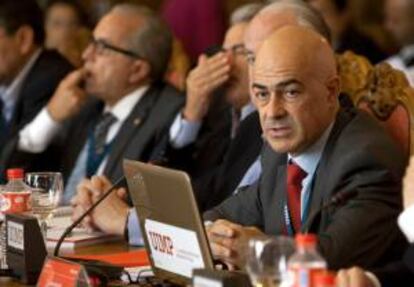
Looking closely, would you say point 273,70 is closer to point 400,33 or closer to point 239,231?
point 239,231

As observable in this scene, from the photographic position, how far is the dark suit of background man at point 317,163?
9.94ft

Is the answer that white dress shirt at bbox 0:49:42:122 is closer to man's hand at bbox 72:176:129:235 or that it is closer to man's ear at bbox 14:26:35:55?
man's ear at bbox 14:26:35:55

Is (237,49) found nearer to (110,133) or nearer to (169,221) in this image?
(110,133)

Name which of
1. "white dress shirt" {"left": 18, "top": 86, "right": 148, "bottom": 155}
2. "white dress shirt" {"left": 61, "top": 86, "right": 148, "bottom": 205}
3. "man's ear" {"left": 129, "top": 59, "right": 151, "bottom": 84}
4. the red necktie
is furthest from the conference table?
"white dress shirt" {"left": 18, "top": 86, "right": 148, "bottom": 155}

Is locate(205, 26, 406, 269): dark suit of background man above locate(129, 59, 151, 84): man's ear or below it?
above

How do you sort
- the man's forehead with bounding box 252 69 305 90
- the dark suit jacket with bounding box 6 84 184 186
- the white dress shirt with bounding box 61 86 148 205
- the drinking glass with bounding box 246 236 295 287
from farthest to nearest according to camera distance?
the white dress shirt with bounding box 61 86 148 205, the dark suit jacket with bounding box 6 84 184 186, the man's forehead with bounding box 252 69 305 90, the drinking glass with bounding box 246 236 295 287

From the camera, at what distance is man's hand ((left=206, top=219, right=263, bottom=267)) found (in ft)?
10.3

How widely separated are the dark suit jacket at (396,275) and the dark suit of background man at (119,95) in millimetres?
2081

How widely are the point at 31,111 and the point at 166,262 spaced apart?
2797 mm

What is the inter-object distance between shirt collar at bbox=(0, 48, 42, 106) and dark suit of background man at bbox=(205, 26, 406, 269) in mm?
2543

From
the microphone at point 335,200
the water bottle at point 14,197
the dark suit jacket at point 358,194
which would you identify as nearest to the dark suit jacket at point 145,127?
the water bottle at point 14,197

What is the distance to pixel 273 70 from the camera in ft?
10.7

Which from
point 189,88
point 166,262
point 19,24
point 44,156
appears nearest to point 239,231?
point 166,262

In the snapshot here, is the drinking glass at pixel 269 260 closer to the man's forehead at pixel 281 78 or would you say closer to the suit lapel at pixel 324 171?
the suit lapel at pixel 324 171
